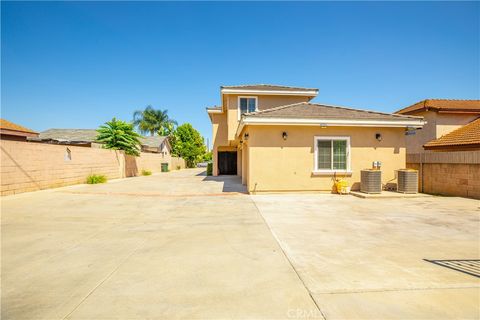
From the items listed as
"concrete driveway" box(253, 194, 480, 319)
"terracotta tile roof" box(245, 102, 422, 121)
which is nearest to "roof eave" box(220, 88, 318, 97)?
"terracotta tile roof" box(245, 102, 422, 121)

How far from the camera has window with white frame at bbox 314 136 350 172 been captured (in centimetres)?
1074

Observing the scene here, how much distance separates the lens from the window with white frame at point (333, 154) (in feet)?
35.2

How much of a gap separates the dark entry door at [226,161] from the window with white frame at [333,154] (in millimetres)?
12464

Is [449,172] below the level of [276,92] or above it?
below

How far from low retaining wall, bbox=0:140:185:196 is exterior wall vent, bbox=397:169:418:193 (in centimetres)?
1725

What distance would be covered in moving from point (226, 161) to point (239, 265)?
63.2ft

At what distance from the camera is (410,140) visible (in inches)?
714

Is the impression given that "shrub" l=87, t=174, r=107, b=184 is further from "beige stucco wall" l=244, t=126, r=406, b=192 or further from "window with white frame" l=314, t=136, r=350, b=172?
"window with white frame" l=314, t=136, r=350, b=172

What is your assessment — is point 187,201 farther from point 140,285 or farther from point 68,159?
point 68,159

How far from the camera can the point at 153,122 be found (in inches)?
1745

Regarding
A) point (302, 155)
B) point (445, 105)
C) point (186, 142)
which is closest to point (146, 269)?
point (302, 155)

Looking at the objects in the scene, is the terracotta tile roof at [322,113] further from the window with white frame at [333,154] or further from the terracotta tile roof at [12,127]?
the terracotta tile roof at [12,127]

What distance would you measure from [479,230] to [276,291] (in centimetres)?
571

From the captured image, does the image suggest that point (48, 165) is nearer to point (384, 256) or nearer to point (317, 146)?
point (317, 146)
